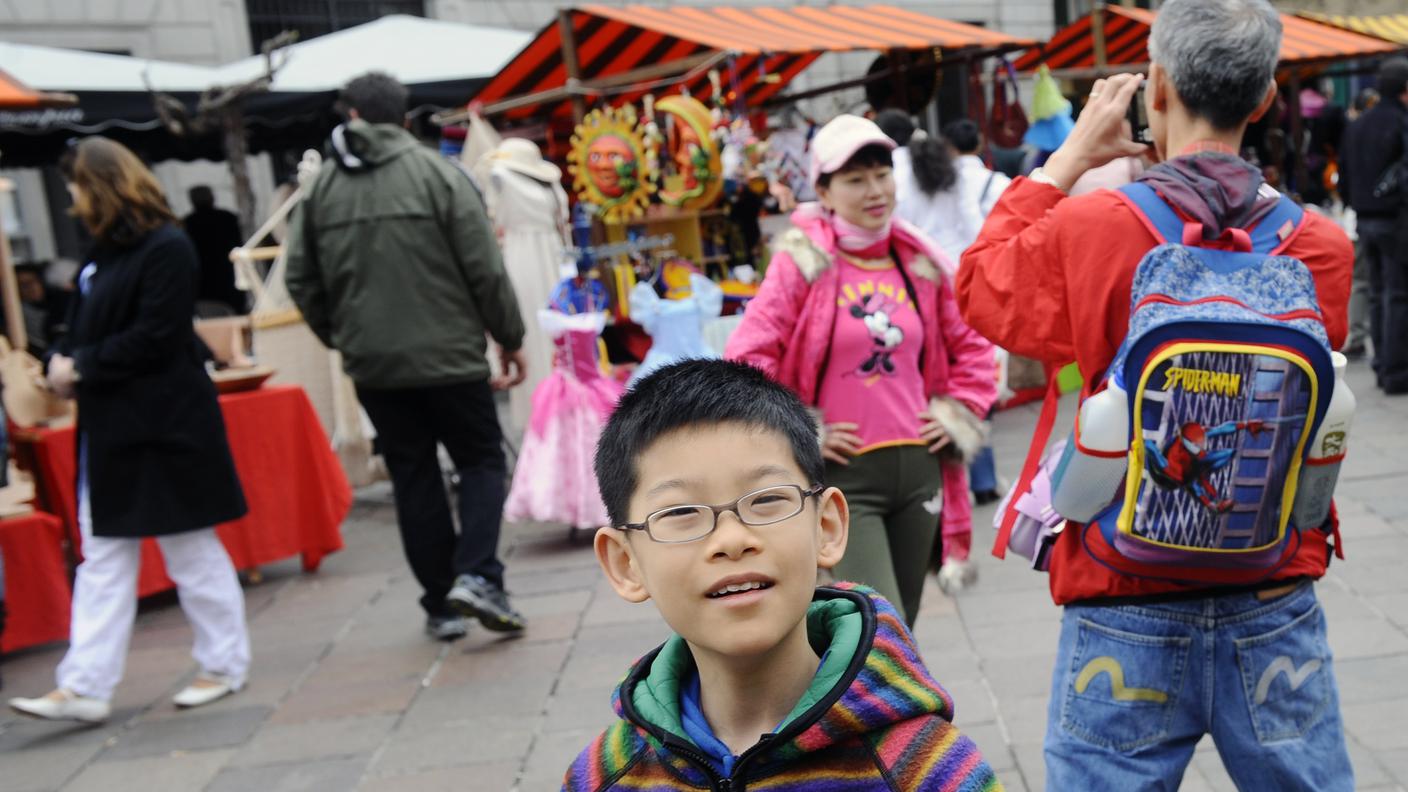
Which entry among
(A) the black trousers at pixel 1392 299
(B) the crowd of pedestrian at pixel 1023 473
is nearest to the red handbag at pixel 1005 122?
(A) the black trousers at pixel 1392 299

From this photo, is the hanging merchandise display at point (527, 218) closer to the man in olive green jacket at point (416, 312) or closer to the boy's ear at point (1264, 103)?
the man in olive green jacket at point (416, 312)

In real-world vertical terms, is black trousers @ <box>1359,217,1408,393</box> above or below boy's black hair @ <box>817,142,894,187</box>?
below

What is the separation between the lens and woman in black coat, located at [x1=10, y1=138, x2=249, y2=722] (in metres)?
4.55

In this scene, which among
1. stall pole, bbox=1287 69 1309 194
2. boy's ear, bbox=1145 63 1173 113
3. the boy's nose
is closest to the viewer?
the boy's nose

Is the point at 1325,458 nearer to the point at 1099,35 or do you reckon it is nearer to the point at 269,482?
the point at 269,482

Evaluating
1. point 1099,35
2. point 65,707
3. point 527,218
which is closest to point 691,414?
point 65,707

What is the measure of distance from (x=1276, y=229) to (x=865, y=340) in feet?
4.81

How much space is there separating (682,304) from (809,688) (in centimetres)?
524

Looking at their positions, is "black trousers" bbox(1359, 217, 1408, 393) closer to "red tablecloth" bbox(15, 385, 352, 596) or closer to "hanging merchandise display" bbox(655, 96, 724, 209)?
"hanging merchandise display" bbox(655, 96, 724, 209)

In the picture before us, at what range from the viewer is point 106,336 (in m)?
4.61

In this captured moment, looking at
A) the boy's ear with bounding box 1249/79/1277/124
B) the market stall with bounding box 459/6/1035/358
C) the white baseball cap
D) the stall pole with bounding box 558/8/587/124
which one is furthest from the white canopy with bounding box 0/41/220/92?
the boy's ear with bounding box 1249/79/1277/124

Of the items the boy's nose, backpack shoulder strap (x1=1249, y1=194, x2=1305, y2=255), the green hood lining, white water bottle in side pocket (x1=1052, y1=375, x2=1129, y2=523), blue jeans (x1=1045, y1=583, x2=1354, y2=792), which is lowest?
blue jeans (x1=1045, y1=583, x2=1354, y2=792)

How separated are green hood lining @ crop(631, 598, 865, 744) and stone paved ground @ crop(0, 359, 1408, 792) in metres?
1.98

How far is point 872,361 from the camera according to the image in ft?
11.6
